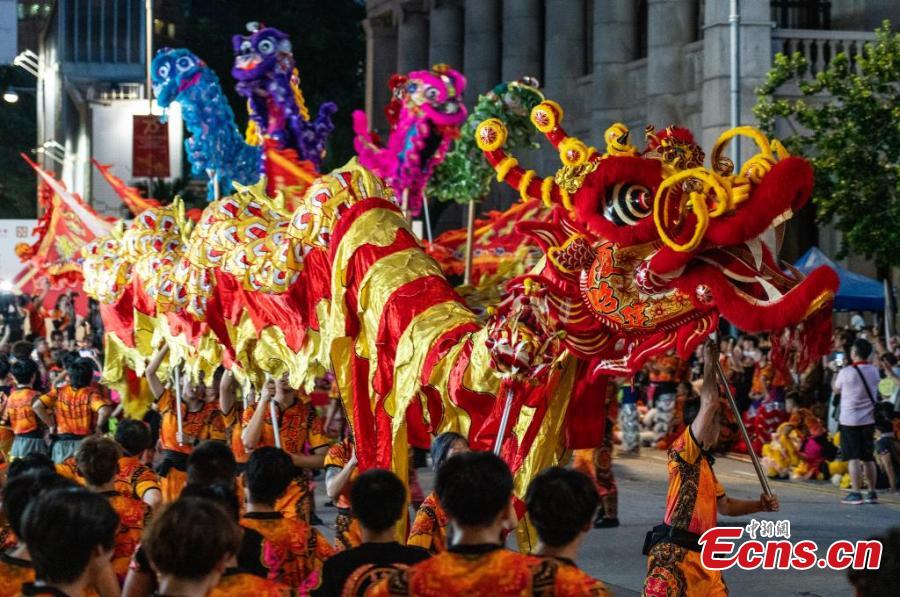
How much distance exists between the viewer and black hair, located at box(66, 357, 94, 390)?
37.0ft

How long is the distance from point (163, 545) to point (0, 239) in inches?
1281

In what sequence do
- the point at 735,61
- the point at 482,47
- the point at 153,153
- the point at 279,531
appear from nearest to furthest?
the point at 279,531, the point at 735,61, the point at 482,47, the point at 153,153

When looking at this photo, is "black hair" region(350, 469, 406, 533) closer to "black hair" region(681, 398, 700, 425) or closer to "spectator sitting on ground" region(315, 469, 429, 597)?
"spectator sitting on ground" region(315, 469, 429, 597)

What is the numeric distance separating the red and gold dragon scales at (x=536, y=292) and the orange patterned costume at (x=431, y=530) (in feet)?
3.12

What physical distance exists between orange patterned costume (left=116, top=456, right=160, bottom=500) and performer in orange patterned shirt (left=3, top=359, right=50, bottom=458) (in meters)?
4.47

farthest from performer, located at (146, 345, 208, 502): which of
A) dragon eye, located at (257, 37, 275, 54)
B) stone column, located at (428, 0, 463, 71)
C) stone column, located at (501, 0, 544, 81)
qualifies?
stone column, located at (428, 0, 463, 71)

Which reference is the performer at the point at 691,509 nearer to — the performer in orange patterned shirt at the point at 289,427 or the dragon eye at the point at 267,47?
the performer in orange patterned shirt at the point at 289,427

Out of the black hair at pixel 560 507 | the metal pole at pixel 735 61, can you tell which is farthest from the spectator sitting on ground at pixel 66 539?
the metal pole at pixel 735 61

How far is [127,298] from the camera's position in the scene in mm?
13477

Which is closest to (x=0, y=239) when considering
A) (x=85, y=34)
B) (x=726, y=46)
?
(x=85, y=34)

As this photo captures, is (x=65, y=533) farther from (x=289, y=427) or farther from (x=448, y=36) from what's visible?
(x=448, y=36)

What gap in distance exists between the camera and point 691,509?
6973 millimetres

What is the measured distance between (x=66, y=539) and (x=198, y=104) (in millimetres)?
9275

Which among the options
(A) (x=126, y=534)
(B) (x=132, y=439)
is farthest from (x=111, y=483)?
(B) (x=132, y=439)
